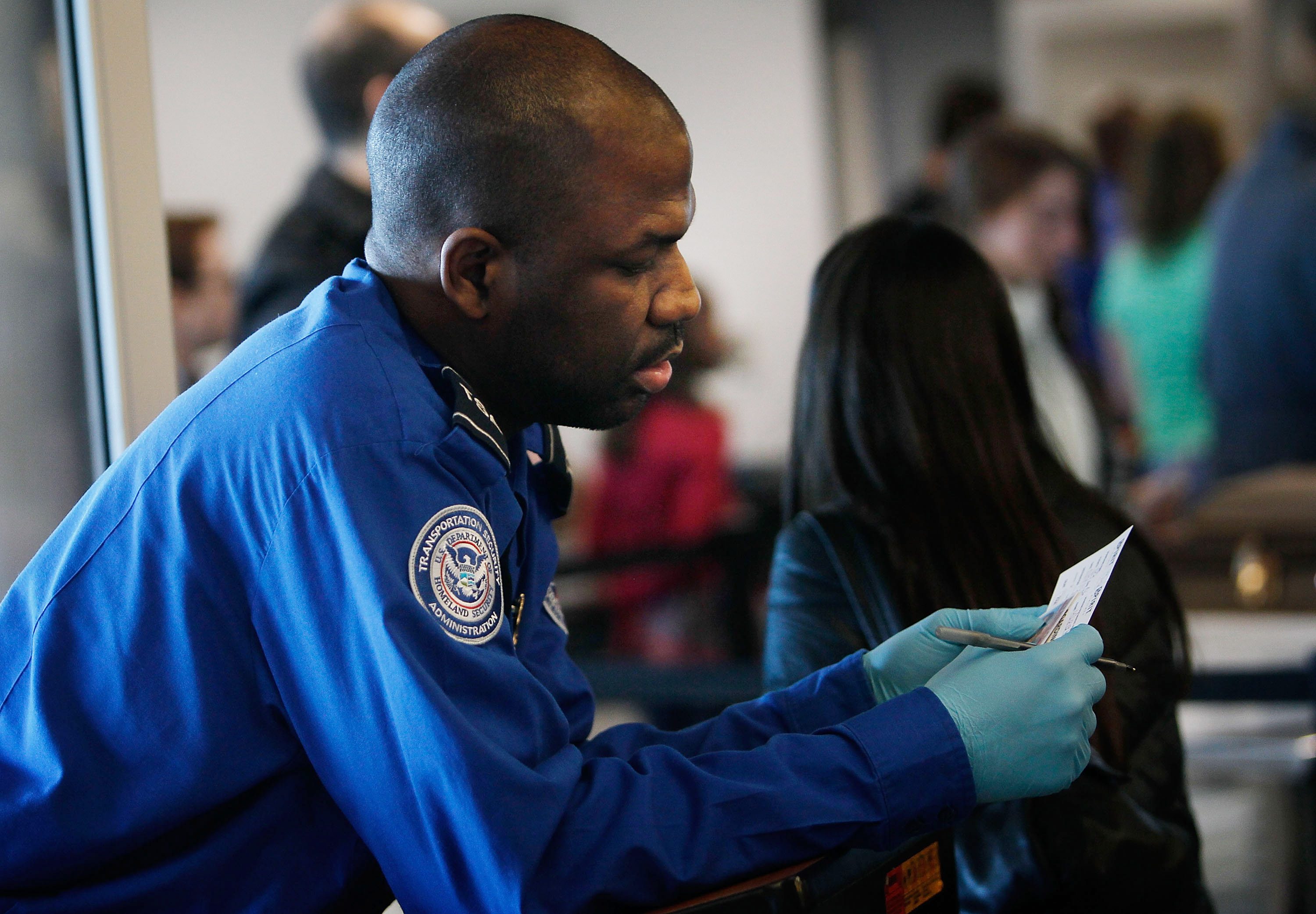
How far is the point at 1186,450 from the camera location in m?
3.58

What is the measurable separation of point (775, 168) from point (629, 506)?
2.12 meters

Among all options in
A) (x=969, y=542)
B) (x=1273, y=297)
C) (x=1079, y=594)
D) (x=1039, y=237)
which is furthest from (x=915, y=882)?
(x=1273, y=297)

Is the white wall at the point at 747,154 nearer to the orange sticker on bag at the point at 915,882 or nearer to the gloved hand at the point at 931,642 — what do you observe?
the gloved hand at the point at 931,642

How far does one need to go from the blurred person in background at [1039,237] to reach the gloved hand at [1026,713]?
151cm

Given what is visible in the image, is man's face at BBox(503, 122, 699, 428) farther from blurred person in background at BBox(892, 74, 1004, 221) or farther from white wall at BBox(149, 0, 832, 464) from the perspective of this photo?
white wall at BBox(149, 0, 832, 464)

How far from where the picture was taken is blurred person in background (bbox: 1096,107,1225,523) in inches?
142

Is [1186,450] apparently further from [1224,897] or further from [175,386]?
[175,386]

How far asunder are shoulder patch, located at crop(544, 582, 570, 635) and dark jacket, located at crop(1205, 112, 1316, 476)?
241 centimetres

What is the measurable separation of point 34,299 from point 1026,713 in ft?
3.52

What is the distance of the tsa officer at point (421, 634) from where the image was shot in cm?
81

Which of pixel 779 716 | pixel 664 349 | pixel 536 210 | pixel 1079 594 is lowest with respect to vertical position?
pixel 779 716

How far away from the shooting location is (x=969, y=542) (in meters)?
1.23

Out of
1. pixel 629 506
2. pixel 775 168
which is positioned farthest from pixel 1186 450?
pixel 775 168

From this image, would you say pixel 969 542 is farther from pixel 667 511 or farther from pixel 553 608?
pixel 667 511
